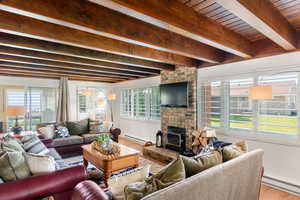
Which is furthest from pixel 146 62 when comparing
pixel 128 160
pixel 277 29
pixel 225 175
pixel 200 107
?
pixel 225 175

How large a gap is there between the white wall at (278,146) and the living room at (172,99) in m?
0.02

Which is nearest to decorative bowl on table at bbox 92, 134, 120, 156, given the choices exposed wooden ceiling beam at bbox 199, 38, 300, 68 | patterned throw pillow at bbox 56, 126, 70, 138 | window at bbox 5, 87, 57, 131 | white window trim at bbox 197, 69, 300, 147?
patterned throw pillow at bbox 56, 126, 70, 138

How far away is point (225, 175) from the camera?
1706 millimetres

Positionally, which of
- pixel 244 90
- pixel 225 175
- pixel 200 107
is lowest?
pixel 225 175

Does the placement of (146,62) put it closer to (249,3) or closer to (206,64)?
(206,64)

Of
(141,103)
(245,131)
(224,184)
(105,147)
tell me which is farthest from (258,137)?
(141,103)

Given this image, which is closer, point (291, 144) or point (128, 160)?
point (291, 144)

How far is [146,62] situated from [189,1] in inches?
95.8

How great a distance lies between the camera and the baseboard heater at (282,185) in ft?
8.93

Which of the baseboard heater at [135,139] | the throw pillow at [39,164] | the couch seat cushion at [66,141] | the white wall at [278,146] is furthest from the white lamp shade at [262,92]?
the couch seat cushion at [66,141]

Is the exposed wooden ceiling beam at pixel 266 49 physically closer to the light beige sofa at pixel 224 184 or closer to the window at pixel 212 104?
the window at pixel 212 104

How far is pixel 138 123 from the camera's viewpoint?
6.28m

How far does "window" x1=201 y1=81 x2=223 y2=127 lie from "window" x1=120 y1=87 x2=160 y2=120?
1.80m

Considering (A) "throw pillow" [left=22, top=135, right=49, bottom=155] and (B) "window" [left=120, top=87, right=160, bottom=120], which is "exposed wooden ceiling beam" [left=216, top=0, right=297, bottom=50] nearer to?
(A) "throw pillow" [left=22, top=135, right=49, bottom=155]
